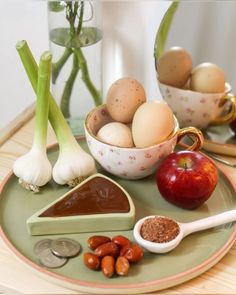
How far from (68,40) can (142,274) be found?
423mm

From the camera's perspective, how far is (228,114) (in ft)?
2.58

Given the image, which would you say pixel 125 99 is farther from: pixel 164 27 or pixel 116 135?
pixel 164 27

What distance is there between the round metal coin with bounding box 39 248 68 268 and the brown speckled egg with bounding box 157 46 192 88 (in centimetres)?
39

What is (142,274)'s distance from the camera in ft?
1.62

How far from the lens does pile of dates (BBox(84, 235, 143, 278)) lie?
0.49 m

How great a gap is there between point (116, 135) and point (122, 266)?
191mm

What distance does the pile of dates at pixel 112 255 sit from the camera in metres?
Answer: 0.49

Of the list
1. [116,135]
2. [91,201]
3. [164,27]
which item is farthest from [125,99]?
A: [164,27]

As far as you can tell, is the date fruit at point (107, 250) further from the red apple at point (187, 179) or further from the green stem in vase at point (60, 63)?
the green stem in vase at point (60, 63)

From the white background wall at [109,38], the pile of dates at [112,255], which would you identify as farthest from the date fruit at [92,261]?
the white background wall at [109,38]

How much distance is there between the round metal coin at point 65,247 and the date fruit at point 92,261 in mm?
25

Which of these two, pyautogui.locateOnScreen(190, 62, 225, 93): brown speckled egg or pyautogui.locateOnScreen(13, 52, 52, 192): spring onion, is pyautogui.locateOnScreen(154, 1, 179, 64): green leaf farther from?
pyautogui.locateOnScreen(13, 52, 52, 192): spring onion

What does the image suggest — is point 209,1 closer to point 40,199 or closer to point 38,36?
point 38,36

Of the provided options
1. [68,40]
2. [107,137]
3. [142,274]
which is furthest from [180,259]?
[68,40]
